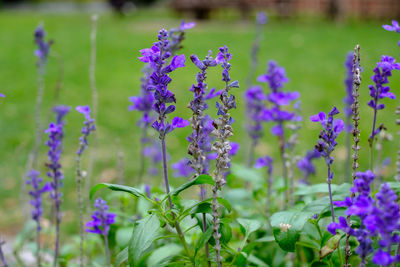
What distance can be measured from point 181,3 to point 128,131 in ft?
38.4

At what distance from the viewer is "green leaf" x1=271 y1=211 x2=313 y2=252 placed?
5.86 ft

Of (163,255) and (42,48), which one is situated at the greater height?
(42,48)

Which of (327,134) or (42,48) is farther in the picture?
(42,48)

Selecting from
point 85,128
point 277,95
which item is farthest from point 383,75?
point 85,128

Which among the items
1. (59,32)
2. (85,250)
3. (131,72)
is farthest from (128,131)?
(59,32)

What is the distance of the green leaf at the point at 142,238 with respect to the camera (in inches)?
62.2

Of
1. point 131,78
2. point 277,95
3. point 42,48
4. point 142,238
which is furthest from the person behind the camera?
point 131,78

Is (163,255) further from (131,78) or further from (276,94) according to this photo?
(131,78)

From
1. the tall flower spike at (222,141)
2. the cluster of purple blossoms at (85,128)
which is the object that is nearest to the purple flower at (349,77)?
the tall flower spike at (222,141)

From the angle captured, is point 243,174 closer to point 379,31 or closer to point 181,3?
point 379,31

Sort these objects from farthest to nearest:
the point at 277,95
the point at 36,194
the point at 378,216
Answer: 1. the point at 277,95
2. the point at 36,194
3. the point at 378,216

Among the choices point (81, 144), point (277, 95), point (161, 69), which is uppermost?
point (161, 69)

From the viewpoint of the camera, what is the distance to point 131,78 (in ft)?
28.4

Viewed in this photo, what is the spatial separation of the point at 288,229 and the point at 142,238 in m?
0.54
